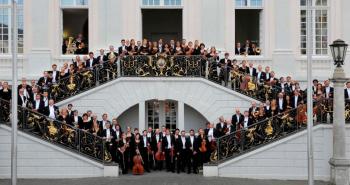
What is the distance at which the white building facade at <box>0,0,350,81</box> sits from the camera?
92.2 ft

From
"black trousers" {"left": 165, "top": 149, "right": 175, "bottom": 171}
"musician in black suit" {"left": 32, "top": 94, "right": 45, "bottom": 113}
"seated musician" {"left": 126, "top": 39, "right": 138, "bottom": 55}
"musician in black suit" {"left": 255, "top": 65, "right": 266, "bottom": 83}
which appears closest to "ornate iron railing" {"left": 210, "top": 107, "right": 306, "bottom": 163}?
"black trousers" {"left": 165, "top": 149, "right": 175, "bottom": 171}

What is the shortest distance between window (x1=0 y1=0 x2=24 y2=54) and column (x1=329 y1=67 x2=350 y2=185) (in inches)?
567

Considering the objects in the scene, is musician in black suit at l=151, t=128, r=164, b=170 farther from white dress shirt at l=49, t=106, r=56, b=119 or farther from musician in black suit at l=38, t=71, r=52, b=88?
musician in black suit at l=38, t=71, r=52, b=88

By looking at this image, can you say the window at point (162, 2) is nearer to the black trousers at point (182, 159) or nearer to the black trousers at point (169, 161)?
the black trousers at point (169, 161)

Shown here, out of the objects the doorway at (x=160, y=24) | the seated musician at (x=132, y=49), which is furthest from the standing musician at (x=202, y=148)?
the doorway at (x=160, y=24)

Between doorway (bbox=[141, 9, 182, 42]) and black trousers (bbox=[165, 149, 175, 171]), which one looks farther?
doorway (bbox=[141, 9, 182, 42])

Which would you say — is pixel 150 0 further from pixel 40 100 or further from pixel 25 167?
pixel 25 167

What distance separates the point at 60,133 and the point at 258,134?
6769 mm

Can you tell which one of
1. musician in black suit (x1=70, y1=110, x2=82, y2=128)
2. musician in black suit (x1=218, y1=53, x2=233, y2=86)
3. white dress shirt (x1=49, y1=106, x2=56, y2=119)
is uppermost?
musician in black suit (x1=218, y1=53, x2=233, y2=86)

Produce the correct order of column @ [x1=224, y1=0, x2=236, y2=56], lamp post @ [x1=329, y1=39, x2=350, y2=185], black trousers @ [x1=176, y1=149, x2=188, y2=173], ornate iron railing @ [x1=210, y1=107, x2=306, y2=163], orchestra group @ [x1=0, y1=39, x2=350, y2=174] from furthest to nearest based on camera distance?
column @ [x1=224, y1=0, x2=236, y2=56], black trousers @ [x1=176, y1=149, x2=188, y2=173], orchestra group @ [x1=0, y1=39, x2=350, y2=174], ornate iron railing @ [x1=210, y1=107, x2=306, y2=163], lamp post @ [x1=329, y1=39, x2=350, y2=185]

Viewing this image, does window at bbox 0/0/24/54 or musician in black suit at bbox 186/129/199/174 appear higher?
window at bbox 0/0/24/54

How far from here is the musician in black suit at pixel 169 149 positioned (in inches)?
891

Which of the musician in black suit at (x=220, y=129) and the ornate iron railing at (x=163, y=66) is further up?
the ornate iron railing at (x=163, y=66)

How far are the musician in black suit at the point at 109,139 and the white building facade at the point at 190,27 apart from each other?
20.8 ft
